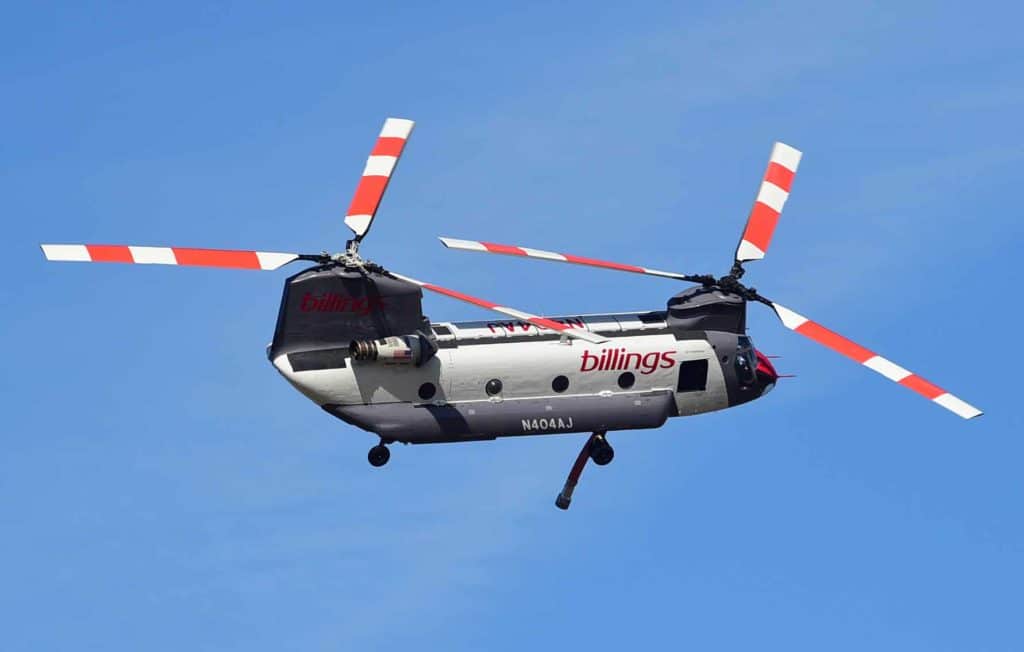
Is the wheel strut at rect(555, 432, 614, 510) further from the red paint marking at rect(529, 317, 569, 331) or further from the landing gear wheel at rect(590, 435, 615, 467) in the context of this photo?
the red paint marking at rect(529, 317, 569, 331)

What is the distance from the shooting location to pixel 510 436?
58125 millimetres

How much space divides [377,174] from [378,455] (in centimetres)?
662

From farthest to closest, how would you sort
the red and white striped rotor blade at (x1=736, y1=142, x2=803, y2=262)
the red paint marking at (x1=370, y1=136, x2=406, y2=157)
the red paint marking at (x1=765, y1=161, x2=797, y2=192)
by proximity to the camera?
the red paint marking at (x1=765, y1=161, x2=797, y2=192), the red and white striped rotor blade at (x1=736, y1=142, x2=803, y2=262), the red paint marking at (x1=370, y1=136, x2=406, y2=157)

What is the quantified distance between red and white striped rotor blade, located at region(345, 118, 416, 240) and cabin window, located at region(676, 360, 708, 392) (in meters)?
8.22

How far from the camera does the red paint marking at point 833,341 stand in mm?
58062

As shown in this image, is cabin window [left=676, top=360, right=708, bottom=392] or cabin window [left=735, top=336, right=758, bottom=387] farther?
cabin window [left=735, top=336, right=758, bottom=387]

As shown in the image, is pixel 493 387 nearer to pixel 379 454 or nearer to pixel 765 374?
pixel 379 454

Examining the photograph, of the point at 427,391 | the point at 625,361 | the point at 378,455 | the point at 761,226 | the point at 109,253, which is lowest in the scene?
the point at 378,455

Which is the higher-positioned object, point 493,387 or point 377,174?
point 377,174

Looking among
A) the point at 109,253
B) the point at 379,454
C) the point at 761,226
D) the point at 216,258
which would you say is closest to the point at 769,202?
the point at 761,226

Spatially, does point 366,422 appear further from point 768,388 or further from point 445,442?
point 768,388

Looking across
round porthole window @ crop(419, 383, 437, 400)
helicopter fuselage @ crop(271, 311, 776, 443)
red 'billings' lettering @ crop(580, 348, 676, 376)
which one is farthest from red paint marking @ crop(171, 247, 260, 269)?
red 'billings' lettering @ crop(580, 348, 676, 376)

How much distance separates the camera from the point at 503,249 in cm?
5731

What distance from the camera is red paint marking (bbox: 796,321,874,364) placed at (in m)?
58.1
